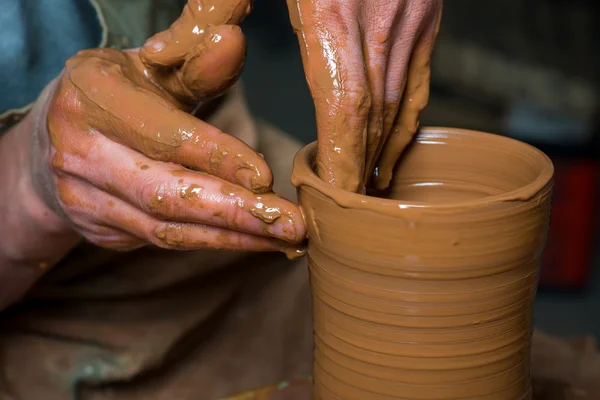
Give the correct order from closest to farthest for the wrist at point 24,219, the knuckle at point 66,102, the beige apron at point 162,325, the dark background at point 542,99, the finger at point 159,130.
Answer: the finger at point 159,130 → the knuckle at point 66,102 → the wrist at point 24,219 → the beige apron at point 162,325 → the dark background at point 542,99

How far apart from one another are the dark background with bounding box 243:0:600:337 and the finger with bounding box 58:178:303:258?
6.47 ft

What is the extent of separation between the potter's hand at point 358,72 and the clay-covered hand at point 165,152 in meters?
0.08

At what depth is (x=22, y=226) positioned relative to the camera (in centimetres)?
124

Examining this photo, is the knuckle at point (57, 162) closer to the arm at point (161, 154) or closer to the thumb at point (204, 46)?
the arm at point (161, 154)

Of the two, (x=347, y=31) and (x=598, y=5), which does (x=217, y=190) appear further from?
(x=598, y=5)

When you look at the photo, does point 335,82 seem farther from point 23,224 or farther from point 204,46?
point 23,224

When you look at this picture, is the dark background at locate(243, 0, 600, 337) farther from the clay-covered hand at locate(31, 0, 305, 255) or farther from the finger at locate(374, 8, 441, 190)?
the clay-covered hand at locate(31, 0, 305, 255)

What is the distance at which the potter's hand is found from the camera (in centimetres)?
93

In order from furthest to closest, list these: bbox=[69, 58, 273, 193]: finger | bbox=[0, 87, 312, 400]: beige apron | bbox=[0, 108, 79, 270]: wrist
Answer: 1. bbox=[0, 87, 312, 400]: beige apron
2. bbox=[0, 108, 79, 270]: wrist
3. bbox=[69, 58, 273, 193]: finger

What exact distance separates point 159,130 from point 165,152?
0.03 metres

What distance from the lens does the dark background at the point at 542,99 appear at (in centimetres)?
284

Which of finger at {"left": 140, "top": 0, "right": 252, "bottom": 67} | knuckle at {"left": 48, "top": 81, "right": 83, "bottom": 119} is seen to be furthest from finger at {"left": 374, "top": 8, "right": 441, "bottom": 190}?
knuckle at {"left": 48, "top": 81, "right": 83, "bottom": 119}

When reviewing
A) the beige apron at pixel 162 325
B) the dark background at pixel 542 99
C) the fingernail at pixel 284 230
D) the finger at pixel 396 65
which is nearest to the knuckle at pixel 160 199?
the fingernail at pixel 284 230

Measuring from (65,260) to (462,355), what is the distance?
0.80 m
